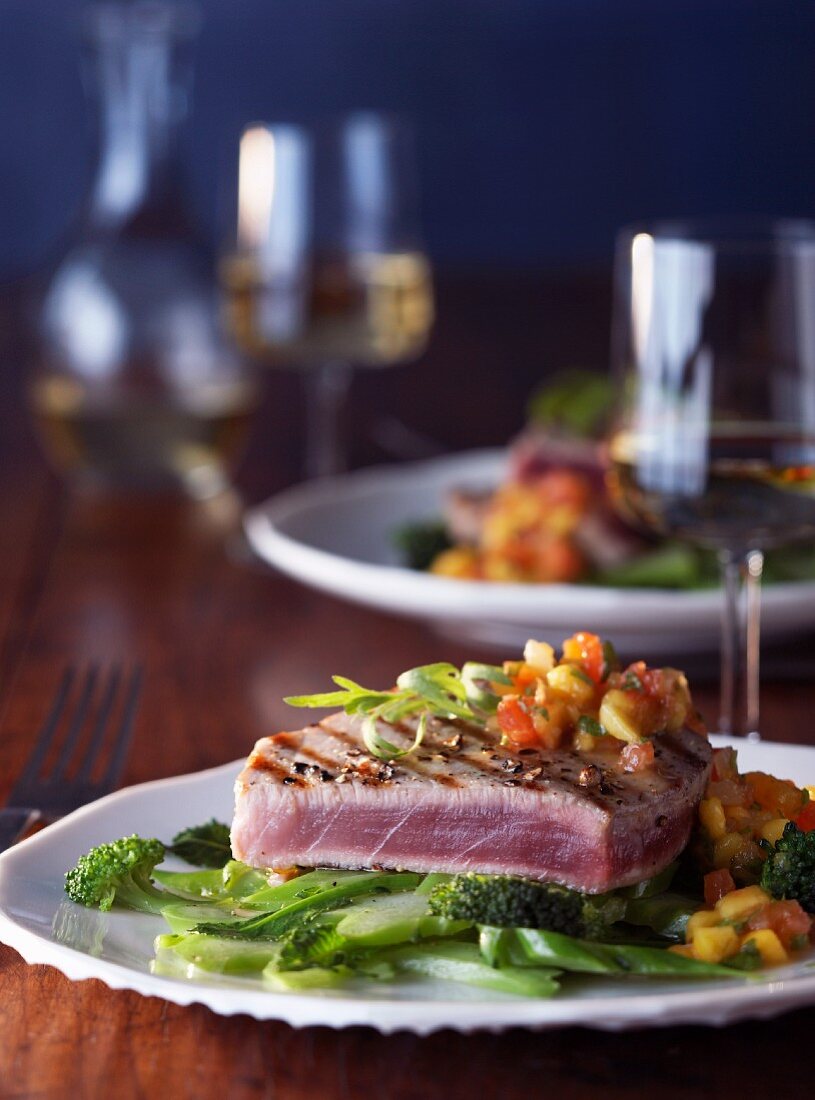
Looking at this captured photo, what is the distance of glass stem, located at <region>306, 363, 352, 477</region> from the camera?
4.69m

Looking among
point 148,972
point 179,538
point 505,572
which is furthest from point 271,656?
point 148,972

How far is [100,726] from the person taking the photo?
9.06ft

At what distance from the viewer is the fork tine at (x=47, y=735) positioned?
248 centimetres

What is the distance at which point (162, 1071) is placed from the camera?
159cm

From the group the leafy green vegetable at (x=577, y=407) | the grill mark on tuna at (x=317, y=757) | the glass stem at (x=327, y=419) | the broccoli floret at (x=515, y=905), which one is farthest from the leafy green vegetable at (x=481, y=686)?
the leafy green vegetable at (x=577, y=407)

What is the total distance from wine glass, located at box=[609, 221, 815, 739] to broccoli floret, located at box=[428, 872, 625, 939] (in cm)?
96

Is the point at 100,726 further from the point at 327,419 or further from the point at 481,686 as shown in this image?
the point at 327,419

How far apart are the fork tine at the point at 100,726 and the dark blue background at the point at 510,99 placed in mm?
8795

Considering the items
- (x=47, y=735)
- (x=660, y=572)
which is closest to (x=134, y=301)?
(x=660, y=572)

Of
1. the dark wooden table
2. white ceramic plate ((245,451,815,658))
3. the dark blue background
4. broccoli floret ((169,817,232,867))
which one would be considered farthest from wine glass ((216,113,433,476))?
A: the dark blue background

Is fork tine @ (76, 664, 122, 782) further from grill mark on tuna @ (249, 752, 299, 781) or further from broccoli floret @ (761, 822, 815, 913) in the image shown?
broccoli floret @ (761, 822, 815, 913)

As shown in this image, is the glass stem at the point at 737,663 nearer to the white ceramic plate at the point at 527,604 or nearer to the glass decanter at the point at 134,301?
the white ceramic plate at the point at 527,604

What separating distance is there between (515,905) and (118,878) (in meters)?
0.48

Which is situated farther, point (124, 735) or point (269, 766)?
point (124, 735)
